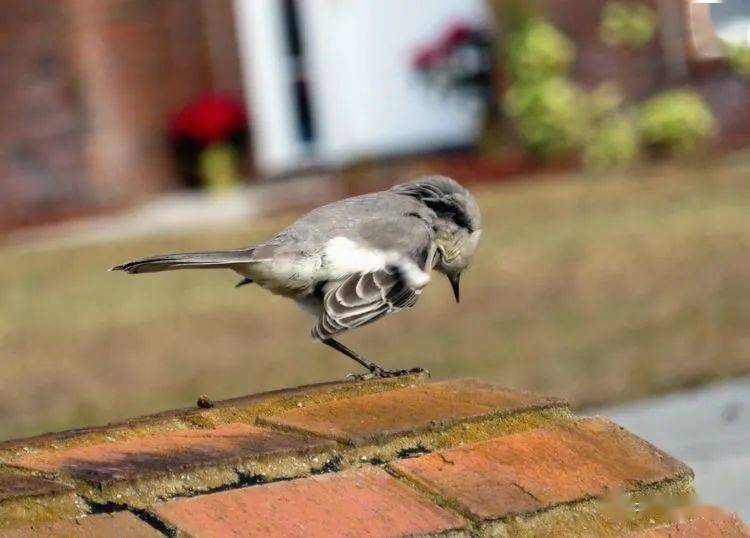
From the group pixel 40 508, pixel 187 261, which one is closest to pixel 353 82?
pixel 187 261

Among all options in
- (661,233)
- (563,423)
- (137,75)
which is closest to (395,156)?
(137,75)

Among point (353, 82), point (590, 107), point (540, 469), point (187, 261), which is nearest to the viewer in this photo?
point (540, 469)

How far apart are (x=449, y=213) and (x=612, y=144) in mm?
11650

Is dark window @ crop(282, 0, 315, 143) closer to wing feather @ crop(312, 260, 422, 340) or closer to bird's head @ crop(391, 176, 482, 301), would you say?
Answer: bird's head @ crop(391, 176, 482, 301)

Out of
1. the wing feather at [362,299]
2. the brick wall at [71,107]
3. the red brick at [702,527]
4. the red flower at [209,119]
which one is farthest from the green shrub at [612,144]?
the red brick at [702,527]

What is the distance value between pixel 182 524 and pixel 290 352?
7.57 metres

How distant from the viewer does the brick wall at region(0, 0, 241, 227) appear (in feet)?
48.8

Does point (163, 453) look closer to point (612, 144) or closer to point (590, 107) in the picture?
point (612, 144)

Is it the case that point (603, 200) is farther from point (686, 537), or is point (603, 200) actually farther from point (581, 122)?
point (686, 537)

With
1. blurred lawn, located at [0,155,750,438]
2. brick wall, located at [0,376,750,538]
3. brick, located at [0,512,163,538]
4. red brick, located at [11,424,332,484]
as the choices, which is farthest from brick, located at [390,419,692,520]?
blurred lawn, located at [0,155,750,438]

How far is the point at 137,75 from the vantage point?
16.3 metres

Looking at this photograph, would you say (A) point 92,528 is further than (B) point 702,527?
No

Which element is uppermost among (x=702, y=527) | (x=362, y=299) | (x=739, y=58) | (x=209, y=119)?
(x=702, y=527)

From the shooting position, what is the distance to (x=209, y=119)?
1625cm
